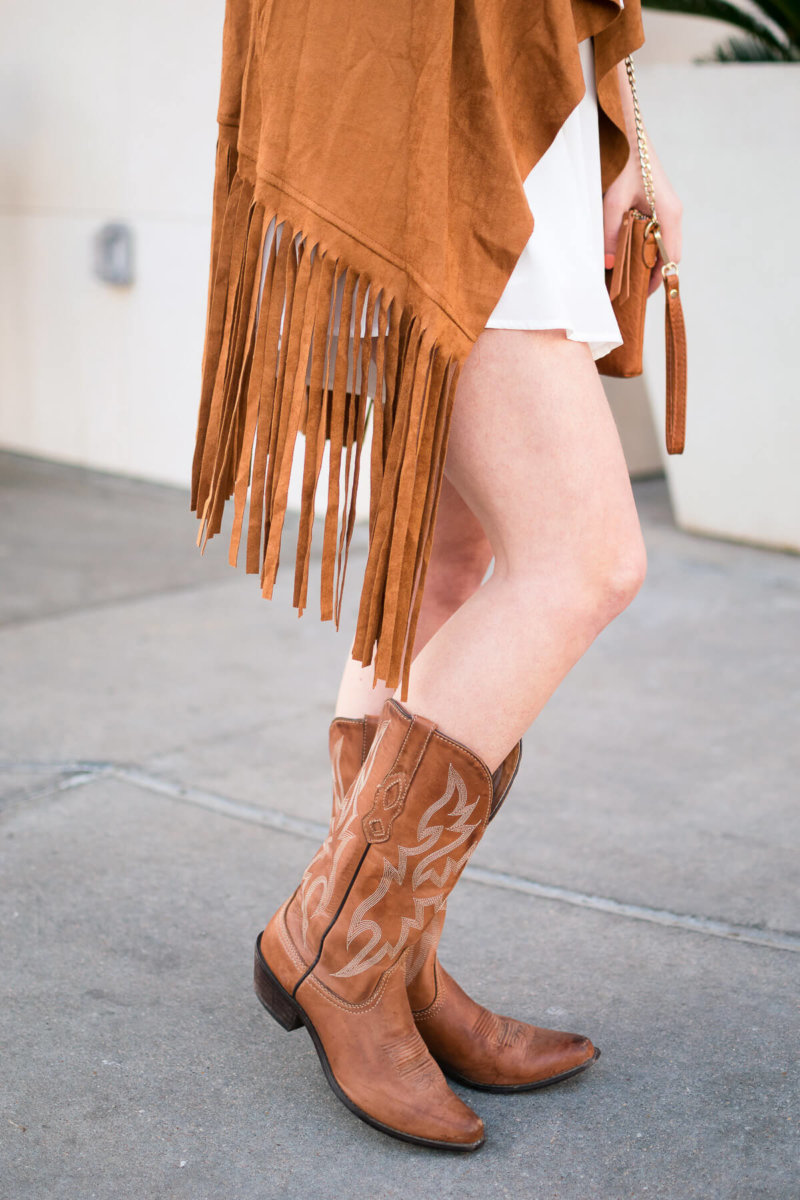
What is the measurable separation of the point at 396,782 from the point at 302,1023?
31 cm

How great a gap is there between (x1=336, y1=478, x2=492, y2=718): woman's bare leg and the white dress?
0.25m

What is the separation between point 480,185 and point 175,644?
2.07 m

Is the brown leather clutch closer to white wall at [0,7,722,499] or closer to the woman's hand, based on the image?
the woman's hand

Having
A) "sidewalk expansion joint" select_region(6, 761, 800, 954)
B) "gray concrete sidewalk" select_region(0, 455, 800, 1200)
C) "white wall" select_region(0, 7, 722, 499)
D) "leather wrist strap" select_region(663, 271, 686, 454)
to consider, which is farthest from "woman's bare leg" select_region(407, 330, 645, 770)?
"white wall" select_region(0, 7, 722, 499)

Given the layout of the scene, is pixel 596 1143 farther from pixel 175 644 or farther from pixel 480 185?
pixel 175 644

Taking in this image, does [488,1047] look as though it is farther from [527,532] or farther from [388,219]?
[388,219]

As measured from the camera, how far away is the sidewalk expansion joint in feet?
5.71

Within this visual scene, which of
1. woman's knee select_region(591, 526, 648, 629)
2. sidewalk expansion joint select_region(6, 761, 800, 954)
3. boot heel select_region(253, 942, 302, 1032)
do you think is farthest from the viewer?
sidewalk expansion joint select_region(6, 761, 800, 954)

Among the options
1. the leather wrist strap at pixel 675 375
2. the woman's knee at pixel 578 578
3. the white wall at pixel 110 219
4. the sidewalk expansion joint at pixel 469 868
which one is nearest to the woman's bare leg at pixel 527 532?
the woman's knee at pixel 578 578

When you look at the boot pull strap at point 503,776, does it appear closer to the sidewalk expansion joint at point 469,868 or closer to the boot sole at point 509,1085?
the boot sole at point 509,1085

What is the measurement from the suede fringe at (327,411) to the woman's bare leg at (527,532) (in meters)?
0.06

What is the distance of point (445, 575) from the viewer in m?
1.39

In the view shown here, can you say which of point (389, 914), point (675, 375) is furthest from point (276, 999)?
point (675, 375)

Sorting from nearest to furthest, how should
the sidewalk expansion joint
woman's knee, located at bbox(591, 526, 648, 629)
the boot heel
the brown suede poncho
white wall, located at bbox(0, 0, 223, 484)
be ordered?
the brown suede poncho → woman's knee, located at bbox(591, 526, 648, 629) → the boot heel → the sidewalk expansion joint → white wall, located at bbox(0, 0, 223, 484)
